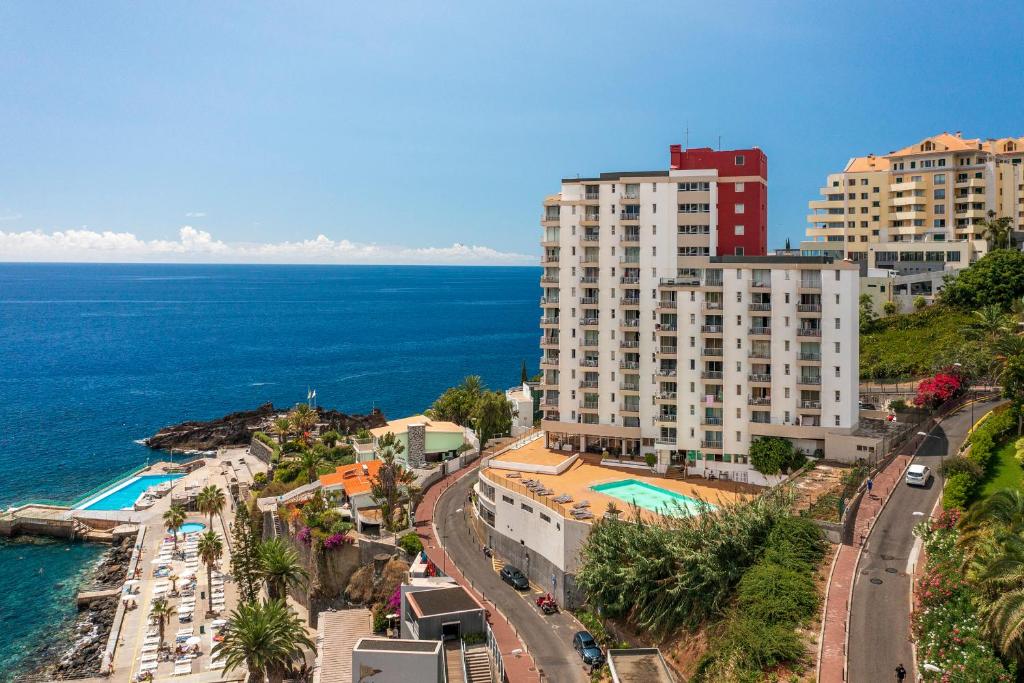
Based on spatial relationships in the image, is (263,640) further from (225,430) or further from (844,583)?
(225,430)

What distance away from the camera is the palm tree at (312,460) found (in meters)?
80.2

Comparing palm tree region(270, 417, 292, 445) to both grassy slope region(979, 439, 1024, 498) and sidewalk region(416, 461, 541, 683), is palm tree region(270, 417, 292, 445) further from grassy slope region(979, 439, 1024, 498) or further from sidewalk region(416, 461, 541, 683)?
grassy slope region(979, 439, 1024, 498)

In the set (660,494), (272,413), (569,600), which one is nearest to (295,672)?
(569,600)

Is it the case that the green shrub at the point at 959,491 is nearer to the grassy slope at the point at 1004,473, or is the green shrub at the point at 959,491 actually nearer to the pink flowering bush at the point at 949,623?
the grassy slope at the point at 1004,473

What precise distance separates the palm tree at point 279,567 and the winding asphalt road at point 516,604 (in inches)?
426

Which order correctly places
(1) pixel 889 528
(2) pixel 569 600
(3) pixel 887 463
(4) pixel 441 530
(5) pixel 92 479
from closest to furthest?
(1) pixel 889 528 → (2) pixel 569 600 → (3) pixel 887 463 → (4) pixel 441 530 → (5) pixel 92 479

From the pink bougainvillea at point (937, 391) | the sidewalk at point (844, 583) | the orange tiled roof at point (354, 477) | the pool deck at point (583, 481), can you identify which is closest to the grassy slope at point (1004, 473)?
the sidewalk at point (844, 583)

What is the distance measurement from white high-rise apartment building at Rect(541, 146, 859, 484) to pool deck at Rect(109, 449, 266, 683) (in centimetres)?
3125

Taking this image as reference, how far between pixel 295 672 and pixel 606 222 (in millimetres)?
40697

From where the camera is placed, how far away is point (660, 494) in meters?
57.4

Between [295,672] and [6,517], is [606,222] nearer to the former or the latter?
[295,672]

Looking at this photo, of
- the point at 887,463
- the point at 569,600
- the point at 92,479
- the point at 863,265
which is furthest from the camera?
the point at 863,265

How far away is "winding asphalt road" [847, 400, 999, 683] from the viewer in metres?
33.2

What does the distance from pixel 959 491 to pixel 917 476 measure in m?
7.02
